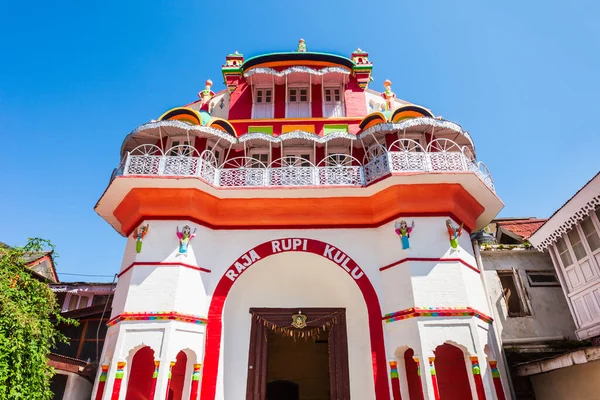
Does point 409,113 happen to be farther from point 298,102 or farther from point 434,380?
point 434,380

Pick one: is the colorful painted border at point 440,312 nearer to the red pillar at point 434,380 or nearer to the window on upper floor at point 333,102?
the red pillar at point 434,380

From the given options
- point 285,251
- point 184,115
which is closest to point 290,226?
point 285,251

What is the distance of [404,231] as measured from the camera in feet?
40.6

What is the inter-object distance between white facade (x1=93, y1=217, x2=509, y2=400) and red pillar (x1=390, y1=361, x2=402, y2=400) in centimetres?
19

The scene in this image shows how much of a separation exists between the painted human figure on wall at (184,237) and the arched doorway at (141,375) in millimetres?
3051

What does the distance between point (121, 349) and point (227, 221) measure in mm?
4757

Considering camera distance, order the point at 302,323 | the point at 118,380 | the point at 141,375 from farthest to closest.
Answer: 1. the point at 302,323
2. the point at 141,375
3. the point at 118,380

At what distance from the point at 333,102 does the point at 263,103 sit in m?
3.00

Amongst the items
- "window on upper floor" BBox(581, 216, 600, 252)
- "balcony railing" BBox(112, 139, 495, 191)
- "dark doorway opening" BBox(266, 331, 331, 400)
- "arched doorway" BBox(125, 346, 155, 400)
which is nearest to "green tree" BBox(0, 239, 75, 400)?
"arched doorway" BBox(125, 346, 155, 400)

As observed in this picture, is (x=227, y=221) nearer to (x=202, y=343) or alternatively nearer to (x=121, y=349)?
(x=202, y=343)

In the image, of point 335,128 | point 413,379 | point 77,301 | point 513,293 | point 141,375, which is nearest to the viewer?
point 413,379

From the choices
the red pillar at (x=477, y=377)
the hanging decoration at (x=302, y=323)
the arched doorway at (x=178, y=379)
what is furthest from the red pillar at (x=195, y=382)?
the red pillar at (x=477, y=377)

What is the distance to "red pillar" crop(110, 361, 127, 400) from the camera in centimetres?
1061

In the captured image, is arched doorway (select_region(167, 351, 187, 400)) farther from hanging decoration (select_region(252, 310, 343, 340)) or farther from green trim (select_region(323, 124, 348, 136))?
green trim (select_region(323, 124, 348, 136))
